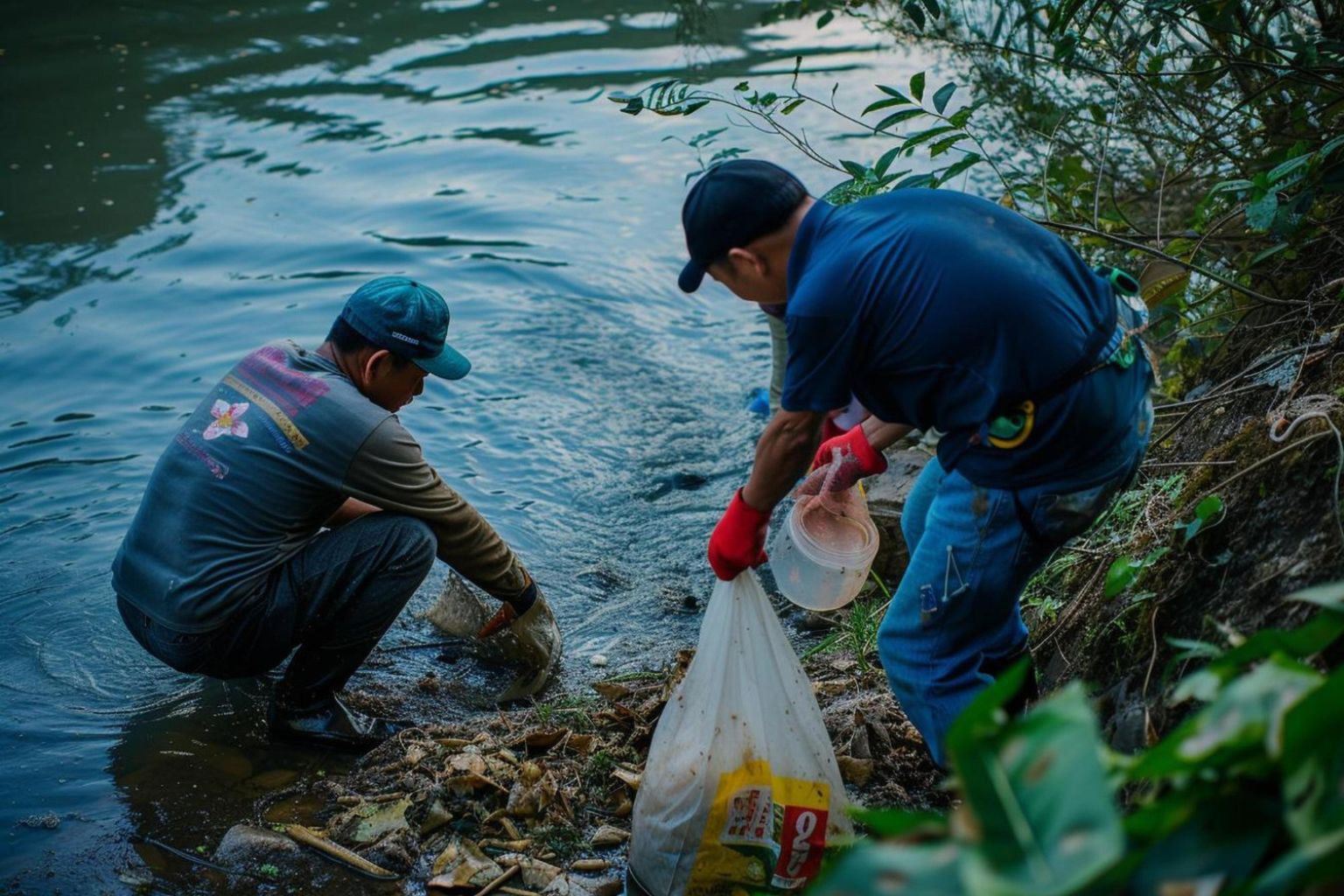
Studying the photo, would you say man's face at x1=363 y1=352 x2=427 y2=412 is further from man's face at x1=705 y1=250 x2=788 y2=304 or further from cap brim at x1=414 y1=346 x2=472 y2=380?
man's face at x1=705 y1=250 x2=788 y2=304

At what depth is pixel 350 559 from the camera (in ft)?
12.1

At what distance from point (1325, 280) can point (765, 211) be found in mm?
2101

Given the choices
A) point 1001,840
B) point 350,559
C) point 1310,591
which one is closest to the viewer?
point 1001,840

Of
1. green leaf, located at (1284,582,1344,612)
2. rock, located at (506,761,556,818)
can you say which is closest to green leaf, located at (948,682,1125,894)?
green leaf, located at (1284,582,1344,612)

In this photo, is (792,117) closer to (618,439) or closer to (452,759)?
(618,439)

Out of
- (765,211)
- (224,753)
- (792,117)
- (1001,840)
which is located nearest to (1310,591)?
(1001,840)

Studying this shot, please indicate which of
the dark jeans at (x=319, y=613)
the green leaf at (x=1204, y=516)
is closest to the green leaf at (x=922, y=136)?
the green leaf at (x=1204, y=516)

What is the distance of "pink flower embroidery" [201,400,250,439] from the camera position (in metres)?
3.57

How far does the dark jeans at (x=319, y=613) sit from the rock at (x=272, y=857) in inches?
A: 24.9

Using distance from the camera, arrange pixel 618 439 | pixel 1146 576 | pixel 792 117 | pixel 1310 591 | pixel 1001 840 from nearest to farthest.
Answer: pixel 1001 840, pixel 1310 591, pixel 1146 576, pixel 618 439, pixel 792 117

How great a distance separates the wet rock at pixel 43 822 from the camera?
130 inches

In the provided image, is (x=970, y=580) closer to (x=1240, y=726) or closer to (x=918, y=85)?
(x=1240, y=726)

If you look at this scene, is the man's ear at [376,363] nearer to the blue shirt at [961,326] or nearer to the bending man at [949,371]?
the bending man at [949,371]

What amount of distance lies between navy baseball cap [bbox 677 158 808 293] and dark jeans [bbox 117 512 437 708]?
5.08 ft
